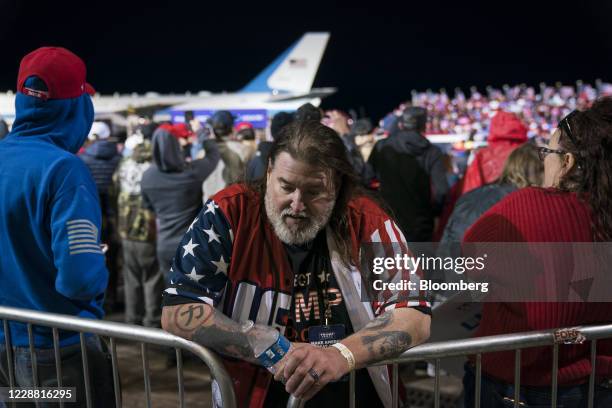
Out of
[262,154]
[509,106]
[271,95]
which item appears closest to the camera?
[262,154]

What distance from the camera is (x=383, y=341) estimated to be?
5.45 ft

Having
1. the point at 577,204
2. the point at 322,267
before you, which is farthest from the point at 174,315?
the point at 577,204

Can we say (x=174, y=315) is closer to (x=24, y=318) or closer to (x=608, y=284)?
(x=24, y=318)

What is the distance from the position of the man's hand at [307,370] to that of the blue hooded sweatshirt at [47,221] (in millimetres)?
844

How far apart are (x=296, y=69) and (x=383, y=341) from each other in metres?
32.1

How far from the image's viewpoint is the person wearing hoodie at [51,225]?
193 cm

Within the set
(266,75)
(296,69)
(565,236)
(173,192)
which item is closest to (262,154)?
(173,192)

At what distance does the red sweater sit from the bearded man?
43cm

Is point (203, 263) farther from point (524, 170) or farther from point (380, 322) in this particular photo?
point (524, 170)

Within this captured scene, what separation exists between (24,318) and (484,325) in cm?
168

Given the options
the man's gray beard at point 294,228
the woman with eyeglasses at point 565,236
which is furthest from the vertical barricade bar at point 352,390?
the woman with eyeglasses at point 565,236

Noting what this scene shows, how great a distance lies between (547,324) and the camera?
1.96 metres

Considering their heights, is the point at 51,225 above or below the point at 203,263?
above

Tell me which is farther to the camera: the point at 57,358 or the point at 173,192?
the point at 173,192
